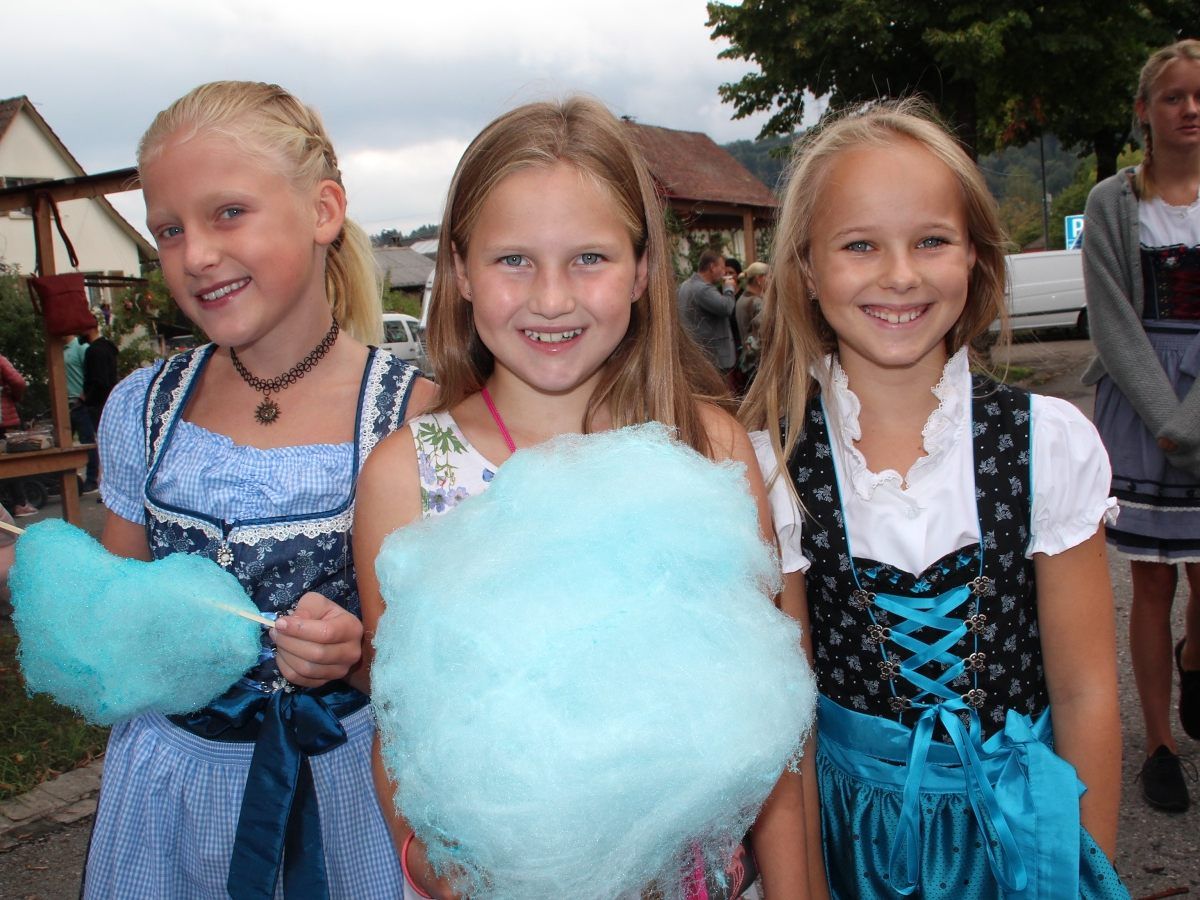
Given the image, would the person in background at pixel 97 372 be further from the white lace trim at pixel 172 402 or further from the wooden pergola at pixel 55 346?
the white lace trim at pixel 172 402

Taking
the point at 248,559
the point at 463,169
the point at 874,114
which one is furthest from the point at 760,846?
the point at 874,114

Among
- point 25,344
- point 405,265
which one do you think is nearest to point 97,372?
point 25,344

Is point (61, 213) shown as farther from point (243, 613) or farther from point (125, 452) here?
point (243, 613)

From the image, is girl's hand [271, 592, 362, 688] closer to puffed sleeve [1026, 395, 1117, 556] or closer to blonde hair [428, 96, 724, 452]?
blonde hair [428, 96, 724, 452]

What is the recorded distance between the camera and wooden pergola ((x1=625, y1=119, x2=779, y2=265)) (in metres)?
28.2

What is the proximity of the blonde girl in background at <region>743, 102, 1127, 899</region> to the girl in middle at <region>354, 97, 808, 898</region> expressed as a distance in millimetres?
220

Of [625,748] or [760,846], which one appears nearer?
[625,748]

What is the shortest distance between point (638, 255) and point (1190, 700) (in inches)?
101

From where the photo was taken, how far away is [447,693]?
3.55 feet

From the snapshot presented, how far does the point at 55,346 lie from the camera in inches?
222

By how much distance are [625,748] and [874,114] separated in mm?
1309

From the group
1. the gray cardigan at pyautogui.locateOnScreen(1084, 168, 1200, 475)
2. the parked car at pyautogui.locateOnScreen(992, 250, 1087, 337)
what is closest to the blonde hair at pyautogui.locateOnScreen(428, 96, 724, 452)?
the gray cardigan at pyautogui.locateOnScreen(1084, 168, 1200, 475)

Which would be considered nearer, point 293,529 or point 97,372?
point 293,529

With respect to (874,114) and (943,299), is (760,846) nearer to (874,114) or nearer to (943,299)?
(943,299)
